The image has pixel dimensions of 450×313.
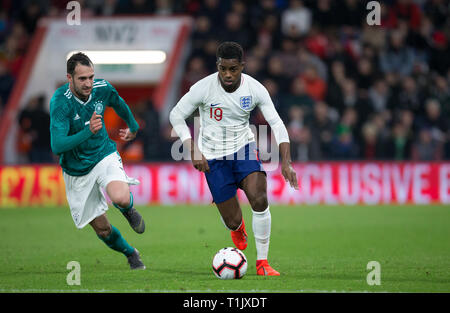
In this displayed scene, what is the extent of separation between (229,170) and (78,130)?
166 centimetres

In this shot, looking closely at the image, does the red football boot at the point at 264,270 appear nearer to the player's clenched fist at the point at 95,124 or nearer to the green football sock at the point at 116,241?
the green football sock at the point at 116,241

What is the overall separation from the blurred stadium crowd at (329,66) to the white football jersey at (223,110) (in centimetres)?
832

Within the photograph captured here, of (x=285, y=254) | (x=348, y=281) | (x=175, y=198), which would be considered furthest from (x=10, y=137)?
(x=348, y=281)

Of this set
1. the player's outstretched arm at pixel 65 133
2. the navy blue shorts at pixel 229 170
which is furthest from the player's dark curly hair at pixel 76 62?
the navy blue shorts at pixel 229 170

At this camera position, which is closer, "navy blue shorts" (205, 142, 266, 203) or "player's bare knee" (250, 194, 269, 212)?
"player's bare knee" (250, 194, 269, 212)

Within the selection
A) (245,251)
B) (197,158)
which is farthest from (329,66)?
A: (197,158)

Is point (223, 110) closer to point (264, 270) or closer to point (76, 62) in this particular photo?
point (76, 62)

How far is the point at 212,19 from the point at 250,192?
1217cm

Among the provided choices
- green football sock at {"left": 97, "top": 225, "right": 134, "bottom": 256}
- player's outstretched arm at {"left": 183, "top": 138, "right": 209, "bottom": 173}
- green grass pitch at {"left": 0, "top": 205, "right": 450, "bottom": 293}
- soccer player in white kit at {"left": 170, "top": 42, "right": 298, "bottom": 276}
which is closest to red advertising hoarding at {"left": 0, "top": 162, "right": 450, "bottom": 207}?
green grass pitch at {"left": 0, "top": 205, "right": 450, "bottom": 293}

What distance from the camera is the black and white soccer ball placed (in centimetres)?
750

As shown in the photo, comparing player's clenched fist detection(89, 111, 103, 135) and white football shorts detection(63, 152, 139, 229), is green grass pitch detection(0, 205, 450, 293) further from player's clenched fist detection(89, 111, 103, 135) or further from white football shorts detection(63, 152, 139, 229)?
player's clenched fist detection(89, 111, 103, 135)

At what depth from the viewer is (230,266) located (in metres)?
7.52

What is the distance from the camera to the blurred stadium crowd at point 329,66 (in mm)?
17297

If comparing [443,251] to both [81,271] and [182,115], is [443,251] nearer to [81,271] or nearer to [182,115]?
[182,115]
